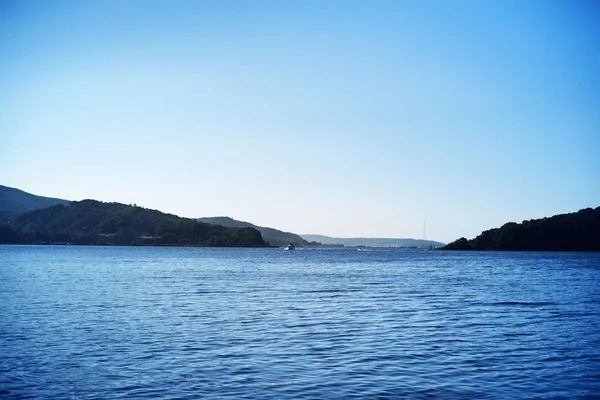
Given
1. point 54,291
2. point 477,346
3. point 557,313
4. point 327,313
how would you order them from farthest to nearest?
point 54,291 → point 557,313 → point 327,313 → point 477,346

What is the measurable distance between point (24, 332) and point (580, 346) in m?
29.1

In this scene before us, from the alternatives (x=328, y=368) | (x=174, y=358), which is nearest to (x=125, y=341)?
(x=174, y=358)

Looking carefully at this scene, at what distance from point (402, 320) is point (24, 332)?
22114 millimetres

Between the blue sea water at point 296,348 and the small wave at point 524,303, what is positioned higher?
the small wave at point 524,303

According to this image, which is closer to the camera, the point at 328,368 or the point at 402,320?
the point at 328,368

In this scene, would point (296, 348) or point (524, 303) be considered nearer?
point (296, 348)

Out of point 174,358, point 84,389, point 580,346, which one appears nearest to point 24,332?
point 174,358

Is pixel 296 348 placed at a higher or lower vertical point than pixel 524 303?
lower

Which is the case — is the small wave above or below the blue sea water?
above

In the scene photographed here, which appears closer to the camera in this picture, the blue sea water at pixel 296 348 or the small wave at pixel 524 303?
the blue sea water at pixel 296 348

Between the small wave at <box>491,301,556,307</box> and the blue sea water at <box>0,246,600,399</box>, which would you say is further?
the small wave at <box>491,301,556,307</box>

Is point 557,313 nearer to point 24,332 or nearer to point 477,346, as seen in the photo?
point 477,346

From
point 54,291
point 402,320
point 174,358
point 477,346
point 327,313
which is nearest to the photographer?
point 174,358

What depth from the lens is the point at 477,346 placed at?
85.8 feet
